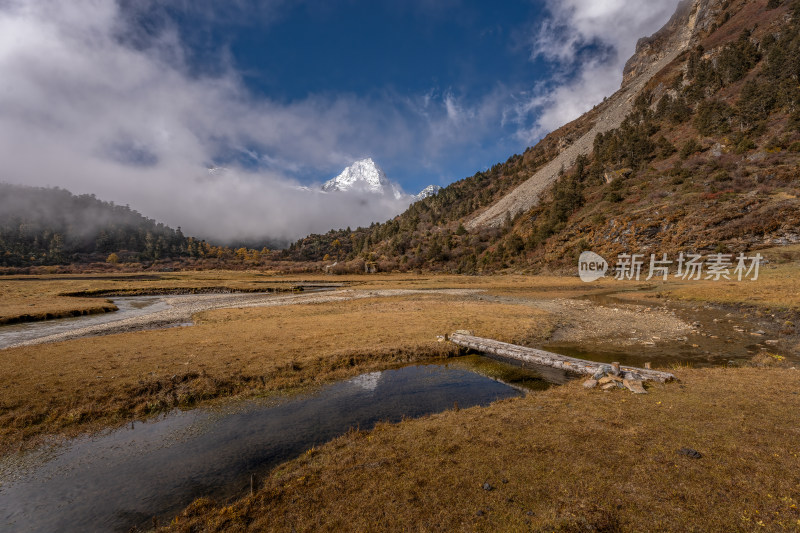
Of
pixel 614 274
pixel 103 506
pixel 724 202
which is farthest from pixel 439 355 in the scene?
pixel 724 202

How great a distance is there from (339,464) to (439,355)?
45.5 ft

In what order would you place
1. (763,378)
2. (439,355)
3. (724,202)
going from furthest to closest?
(724,202)
(439,355)
(763,378)

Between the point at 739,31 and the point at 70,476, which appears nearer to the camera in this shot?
the point at 70,476

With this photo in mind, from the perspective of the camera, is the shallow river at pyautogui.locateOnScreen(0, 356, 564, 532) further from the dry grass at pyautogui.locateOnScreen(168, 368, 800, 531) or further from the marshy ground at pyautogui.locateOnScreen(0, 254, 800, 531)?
the dry grass at pyautogui.locateOnScreen(168, 368, 800, 531)

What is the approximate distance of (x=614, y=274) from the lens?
74.7 meters

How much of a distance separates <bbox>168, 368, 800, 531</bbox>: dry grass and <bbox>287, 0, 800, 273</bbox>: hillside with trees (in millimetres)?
70038

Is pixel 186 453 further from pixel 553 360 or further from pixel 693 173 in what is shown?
pixel 693 173

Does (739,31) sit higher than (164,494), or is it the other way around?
(739,31)

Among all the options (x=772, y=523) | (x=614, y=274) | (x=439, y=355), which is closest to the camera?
(x=772, y=523)

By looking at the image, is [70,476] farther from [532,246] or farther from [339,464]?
[532,246]

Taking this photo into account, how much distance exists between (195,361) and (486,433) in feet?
57.7

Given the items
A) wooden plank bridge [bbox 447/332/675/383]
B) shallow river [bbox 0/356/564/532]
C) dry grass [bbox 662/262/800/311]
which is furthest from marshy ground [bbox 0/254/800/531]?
dry grass [bbox 662/262/800/311]

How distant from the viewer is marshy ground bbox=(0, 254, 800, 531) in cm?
662

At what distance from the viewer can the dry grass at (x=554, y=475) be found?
20.8 ft
